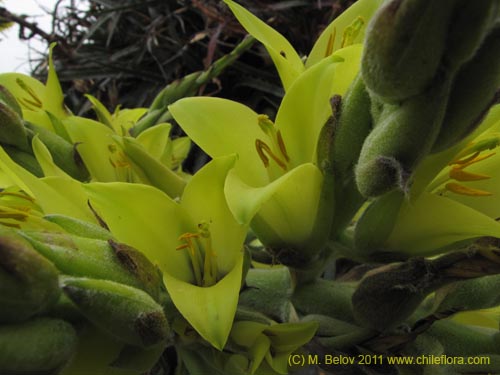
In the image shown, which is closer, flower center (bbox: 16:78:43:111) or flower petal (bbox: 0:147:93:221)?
flower petal (bbox: 0:147:93:221)

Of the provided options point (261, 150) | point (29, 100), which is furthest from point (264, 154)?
point (29, 100)

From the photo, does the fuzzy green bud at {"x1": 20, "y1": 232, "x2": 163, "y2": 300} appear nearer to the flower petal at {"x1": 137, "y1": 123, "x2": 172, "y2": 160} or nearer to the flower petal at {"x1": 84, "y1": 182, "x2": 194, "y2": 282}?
the flower petal at {"x1": 84, "y1": 182, "x2": 194, "y2": 282}

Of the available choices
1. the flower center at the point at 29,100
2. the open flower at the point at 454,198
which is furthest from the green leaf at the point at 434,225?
the flower center at the point at 29,100

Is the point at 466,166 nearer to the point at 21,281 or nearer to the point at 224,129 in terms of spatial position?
the point at 224,129

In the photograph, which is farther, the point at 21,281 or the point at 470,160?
the point at 470,160

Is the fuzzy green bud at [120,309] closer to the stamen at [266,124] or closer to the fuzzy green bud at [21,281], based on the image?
the fuzzy green bud at [21,281]

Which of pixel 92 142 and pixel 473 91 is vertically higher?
pixel 473 91

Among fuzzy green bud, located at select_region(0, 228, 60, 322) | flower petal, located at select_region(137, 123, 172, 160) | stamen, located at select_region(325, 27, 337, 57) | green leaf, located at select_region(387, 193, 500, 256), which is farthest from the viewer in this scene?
flower petal, located at select_region(137, 123, 172, 160)

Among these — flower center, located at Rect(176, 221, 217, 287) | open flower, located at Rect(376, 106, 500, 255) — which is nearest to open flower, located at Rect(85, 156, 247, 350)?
flower center, located at Rect(176, 221, 217, 287)
